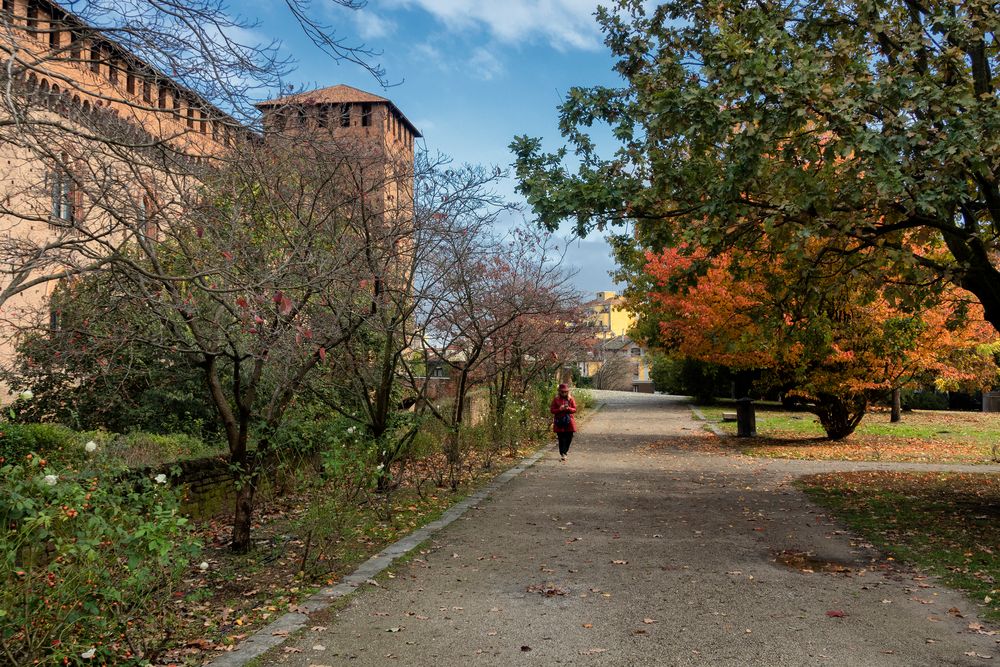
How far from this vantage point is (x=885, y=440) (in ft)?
60.8

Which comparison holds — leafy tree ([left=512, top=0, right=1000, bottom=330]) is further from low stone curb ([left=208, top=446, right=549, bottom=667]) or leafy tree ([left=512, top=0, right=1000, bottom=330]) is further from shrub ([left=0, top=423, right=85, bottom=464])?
shrub ([left=0, top=423, right=85, bottom=464])

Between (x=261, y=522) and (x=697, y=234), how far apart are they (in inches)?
226

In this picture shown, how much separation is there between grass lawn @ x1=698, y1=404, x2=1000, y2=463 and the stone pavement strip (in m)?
7.21

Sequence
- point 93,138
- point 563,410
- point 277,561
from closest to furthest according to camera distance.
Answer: point 93,138, point 277,561, point 563,410

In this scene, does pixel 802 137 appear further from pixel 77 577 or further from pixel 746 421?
pixel 746 421

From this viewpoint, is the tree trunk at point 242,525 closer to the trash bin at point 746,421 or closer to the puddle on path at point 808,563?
the puddle on path at point 808,563

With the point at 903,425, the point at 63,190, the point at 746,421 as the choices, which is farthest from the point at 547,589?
the point at 903,425

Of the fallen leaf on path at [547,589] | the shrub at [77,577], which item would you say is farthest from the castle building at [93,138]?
the fallen leaf on path at [547,589]

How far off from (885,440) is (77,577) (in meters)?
18.5

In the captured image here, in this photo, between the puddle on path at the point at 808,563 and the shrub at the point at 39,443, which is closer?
the puddle on path at the point at 808,563

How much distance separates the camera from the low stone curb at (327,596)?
14.5 ft

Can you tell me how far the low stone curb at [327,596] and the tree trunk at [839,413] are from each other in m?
11.0

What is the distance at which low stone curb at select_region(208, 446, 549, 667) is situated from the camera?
4.42 meters

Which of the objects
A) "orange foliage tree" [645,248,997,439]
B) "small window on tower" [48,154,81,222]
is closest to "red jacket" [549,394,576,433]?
"orange foliage tree" [645,248,997,439]
